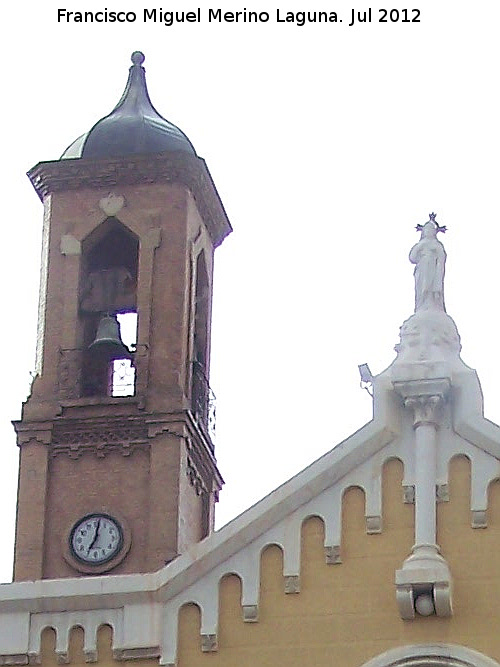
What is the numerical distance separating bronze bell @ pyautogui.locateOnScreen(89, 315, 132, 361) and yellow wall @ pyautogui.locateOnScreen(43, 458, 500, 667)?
13400mm

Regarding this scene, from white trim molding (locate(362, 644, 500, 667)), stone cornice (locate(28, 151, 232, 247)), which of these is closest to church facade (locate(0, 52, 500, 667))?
white trim molding (locate(362, 644, 500, 667))

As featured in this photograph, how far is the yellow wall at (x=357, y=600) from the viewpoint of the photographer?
2225 centimetres

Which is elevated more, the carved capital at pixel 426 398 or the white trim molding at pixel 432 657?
the carved capital at pixel 426 398

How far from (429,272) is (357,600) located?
3.61 m

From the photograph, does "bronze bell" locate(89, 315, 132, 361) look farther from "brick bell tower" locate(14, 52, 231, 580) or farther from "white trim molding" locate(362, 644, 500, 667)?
"white trim molding" locate(362, 644, 500, 667)

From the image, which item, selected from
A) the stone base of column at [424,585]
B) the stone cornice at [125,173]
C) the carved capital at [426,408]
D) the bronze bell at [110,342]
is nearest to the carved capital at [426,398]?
the carved capital at [426,408]

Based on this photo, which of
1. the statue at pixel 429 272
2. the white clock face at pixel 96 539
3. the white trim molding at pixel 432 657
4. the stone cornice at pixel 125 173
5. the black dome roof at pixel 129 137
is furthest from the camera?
the black dome roof at pixel 129 137

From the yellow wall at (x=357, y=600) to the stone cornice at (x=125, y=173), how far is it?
1517cm

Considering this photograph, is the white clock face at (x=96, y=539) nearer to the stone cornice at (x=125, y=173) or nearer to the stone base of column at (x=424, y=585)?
the stone cornice at (x=125, y=173)

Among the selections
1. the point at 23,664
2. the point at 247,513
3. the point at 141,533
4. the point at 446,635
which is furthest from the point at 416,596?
the point at 141,533

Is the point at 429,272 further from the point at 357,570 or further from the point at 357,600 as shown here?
the point at 357,600

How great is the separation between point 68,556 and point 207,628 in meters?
12.6

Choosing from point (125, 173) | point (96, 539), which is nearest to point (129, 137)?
point (125, 173)

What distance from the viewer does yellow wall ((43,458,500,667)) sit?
22250 mm
